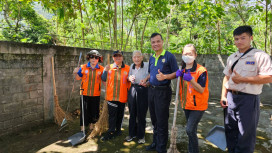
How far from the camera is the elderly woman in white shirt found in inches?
128

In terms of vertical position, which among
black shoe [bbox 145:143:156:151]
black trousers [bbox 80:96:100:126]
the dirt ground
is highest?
black trousers [bbox 80:96:100:126]

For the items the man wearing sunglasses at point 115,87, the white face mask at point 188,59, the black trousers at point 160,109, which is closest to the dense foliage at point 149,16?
the man wearing sunglasses at point 115,87

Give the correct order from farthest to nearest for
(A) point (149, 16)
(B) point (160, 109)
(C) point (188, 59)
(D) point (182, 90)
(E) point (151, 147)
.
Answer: (A) point (149, 16)
(E) point (151, 147)
(B) point (160, 109)
(D) point (182, 90)
(C) point (188, 59)

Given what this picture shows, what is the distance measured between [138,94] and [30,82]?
257 centimetres

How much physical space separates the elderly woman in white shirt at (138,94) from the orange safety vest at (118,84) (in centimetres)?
16

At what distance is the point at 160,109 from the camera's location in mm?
2854

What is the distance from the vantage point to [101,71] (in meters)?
3.83

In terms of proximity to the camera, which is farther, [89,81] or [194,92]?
[89,81]

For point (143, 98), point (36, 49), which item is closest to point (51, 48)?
point (36, 49)

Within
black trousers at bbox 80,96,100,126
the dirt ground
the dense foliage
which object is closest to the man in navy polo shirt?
the dirt ground

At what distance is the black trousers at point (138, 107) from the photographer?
3264 mm

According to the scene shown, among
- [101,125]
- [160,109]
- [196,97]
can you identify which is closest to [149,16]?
[101,125]

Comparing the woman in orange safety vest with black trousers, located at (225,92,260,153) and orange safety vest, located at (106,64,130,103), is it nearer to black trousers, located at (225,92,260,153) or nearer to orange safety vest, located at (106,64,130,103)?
orange safety vest, located at (106,64,130,103)

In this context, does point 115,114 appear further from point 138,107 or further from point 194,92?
point 194,92
